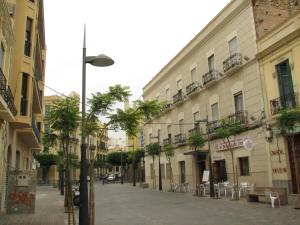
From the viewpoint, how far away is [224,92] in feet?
78.9

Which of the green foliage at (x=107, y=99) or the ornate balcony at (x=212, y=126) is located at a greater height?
the ornate balcony at (x=212, y=126)

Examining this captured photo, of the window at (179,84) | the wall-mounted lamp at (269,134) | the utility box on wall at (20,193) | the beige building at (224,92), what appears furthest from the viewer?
→ the window at (179,84)

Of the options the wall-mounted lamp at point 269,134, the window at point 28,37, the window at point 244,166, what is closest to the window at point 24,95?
the window at point 28,37

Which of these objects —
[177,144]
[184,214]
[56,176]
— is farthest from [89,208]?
[56,176]

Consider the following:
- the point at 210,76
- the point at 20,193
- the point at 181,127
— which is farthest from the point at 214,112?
the point at 20,193

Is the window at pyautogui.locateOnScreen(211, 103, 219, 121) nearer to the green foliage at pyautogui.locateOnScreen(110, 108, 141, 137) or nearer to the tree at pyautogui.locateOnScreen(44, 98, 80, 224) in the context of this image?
the tree at pyautogui.locateOnScreen(44, 98, 80, 224)

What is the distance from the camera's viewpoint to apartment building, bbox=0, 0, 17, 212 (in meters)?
13.2

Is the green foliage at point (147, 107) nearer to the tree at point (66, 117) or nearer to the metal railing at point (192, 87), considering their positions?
the tree at point (66, 117)

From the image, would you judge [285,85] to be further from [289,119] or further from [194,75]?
[194,75]

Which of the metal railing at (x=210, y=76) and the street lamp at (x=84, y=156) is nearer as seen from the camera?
the street lamp at (x=84, y=156)

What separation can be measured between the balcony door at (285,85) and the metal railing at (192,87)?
9.59 metres

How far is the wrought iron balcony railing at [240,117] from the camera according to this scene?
21184 mm

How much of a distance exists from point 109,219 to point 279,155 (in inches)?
371

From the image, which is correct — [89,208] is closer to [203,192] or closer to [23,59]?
[23,59]
